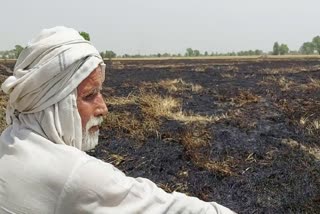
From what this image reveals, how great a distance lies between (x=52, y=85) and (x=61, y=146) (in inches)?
7.3

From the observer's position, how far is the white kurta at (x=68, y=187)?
4.07ft

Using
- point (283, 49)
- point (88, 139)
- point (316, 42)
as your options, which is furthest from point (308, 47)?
point (88, 139)

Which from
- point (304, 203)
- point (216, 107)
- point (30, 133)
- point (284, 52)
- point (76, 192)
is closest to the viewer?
point (76, 192)

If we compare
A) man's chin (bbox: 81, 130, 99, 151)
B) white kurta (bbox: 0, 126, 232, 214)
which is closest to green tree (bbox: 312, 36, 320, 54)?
man's chin (bbox: 81, 130, 99, 151)

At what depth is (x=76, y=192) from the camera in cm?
123

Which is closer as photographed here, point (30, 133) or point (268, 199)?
point (30, 133)

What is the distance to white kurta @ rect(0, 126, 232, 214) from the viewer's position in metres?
1.24

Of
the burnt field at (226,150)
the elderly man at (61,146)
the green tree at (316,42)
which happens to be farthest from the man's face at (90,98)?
the green tree at (316,42)

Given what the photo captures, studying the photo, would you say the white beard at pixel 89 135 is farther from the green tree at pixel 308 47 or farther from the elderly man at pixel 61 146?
the green tree at pixel 308 47

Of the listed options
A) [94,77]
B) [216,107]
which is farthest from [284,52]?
[94,77]

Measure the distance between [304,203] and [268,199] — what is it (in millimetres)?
332

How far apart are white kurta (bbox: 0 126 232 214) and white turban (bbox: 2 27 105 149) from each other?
71mm

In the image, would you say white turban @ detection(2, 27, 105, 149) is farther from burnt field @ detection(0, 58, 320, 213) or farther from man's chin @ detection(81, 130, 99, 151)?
burnt field @ detection(0, 58, 320, 213)

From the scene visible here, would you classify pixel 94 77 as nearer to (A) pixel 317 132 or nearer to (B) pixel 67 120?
(B) pixel 67 120
